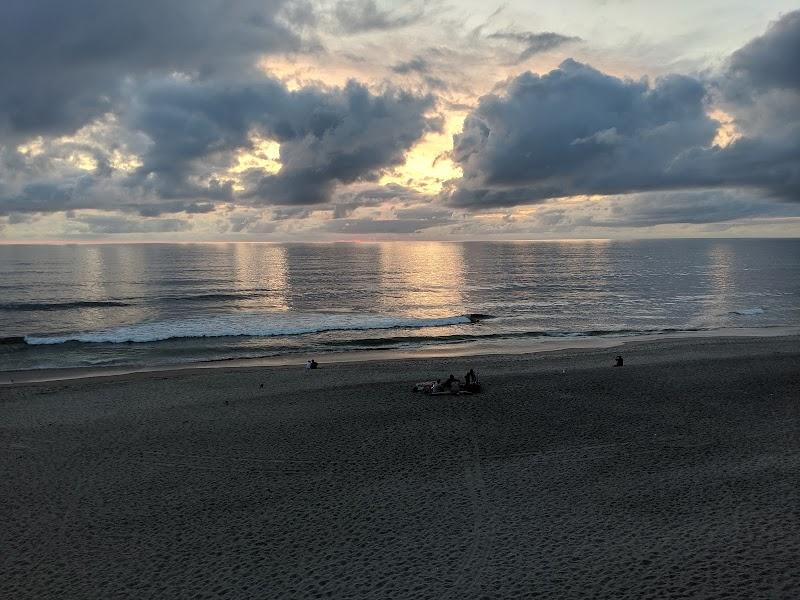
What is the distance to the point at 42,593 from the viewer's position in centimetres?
889

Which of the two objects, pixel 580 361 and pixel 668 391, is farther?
pixel 580 361

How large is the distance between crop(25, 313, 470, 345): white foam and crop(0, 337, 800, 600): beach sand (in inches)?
599

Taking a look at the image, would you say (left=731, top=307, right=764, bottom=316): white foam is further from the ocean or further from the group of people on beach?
the group of people on beach

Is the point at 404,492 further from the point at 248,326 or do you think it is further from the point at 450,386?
the point at 248,326

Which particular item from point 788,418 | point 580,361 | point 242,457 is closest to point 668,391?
point 788,418

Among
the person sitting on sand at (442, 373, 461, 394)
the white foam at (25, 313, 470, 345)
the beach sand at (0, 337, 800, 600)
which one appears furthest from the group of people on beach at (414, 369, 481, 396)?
the white foam at (25, 313, 470, 345)

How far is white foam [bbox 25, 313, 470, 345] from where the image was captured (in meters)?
36.6

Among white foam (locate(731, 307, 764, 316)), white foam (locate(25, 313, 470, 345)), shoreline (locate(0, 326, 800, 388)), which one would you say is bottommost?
white foam (locate(731, 307, 764, 316))

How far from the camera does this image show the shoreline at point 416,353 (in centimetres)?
2753

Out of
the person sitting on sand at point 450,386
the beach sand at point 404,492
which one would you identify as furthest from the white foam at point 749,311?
the person sitting on sand at point 450,386

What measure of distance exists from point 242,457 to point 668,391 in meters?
15.6

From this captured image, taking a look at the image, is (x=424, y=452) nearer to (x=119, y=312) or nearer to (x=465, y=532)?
(x=465, y=532)

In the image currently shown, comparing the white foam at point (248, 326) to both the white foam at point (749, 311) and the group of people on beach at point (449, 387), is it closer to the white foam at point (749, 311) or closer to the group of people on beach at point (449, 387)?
the group of people on beach at point (449, 387)

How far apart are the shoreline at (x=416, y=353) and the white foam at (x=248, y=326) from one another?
24.2 ft
